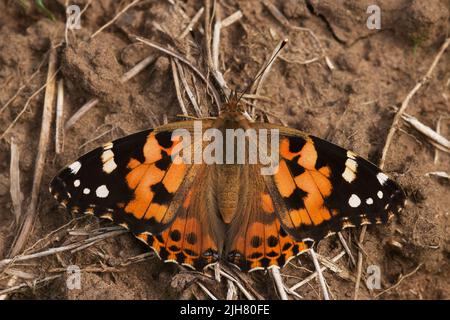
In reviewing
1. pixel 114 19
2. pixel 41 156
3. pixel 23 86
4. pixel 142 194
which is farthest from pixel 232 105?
pixel 23 86

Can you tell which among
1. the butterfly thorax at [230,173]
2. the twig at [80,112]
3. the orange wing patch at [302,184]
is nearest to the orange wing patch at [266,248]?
the orange wing patch at [302,184]

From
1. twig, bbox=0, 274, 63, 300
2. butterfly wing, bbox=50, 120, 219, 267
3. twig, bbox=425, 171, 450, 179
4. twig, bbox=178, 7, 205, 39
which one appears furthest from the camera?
twig, bbox=178, 7, 205, 39

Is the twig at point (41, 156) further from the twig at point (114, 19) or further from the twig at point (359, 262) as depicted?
the twig at point (359, 262)

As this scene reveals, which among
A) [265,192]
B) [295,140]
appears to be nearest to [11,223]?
[265,192]

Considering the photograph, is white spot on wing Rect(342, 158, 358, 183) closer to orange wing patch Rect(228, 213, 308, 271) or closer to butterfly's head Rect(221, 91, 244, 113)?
orange wing patch Rect(228, 213, 308, 271)

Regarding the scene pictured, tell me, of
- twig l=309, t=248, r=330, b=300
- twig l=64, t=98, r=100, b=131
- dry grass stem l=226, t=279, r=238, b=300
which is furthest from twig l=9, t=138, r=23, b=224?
twig l=309, t=248, r=330, b=300

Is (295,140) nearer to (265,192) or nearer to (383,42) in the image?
(265,192)
